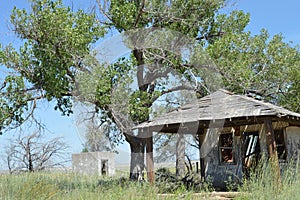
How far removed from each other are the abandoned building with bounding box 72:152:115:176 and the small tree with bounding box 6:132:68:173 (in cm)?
132

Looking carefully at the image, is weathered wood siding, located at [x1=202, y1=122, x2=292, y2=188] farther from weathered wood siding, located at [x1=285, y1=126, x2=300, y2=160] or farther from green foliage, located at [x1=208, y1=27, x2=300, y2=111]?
green foliage, located at [x1=208, y1=27, x2=300, y2=111]

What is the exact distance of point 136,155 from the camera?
15562 millimetres

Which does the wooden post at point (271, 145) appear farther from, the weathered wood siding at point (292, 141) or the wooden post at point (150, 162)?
the wooden post at point (150, 162)

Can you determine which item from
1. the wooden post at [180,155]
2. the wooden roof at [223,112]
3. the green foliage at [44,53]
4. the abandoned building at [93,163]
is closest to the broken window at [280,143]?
the wooden roof at [223,112]

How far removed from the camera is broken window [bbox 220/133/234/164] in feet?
41.8

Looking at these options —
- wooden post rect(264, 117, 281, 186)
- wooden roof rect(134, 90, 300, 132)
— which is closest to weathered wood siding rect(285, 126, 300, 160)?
wooden roof rect(134, 90, 300, 132)

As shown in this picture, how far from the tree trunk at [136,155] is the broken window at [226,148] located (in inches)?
149

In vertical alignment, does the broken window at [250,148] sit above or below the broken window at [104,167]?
above

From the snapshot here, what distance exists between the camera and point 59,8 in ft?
43.9

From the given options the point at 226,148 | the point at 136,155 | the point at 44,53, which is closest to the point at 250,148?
the point at 226,148

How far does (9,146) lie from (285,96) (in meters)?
14.9

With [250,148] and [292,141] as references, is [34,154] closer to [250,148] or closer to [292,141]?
[250,148]

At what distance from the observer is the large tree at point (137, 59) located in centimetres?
1341

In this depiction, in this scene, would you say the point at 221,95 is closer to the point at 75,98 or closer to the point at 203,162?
the point at 203,162
